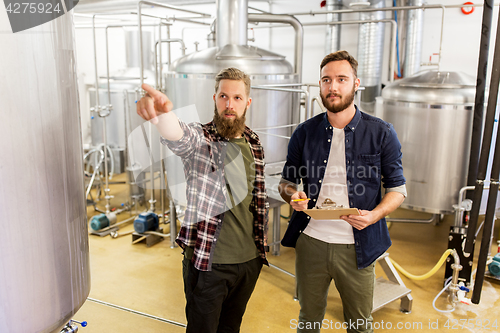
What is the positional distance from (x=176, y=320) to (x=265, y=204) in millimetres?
1366

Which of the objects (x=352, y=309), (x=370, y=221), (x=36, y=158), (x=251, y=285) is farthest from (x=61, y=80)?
(x=352, y=309)

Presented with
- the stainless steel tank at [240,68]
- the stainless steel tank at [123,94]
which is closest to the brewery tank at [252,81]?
the stainless steel tank at [240,68]

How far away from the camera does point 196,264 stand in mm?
1510

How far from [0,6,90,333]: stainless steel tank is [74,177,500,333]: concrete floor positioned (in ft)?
5.04

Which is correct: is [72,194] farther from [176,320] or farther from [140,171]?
[140,171]

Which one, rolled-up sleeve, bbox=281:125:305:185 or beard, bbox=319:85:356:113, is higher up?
beard, bbox=319:85:356:113

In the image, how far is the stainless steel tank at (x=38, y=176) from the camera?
3.14 feet

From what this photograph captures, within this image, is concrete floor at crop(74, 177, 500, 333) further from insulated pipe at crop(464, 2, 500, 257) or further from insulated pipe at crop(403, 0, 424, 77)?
insulated pipe at crop(403, 0, 424, 77)

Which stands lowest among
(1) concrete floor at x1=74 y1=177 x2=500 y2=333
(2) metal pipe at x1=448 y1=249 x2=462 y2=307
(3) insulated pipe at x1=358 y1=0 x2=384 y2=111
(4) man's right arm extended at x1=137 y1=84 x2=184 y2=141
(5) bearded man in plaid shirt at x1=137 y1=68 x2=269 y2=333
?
(1) concrete floor at x1=74 y1=177 x2=500 y2=333

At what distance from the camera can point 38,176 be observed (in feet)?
3.35

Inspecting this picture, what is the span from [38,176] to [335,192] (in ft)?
3.73

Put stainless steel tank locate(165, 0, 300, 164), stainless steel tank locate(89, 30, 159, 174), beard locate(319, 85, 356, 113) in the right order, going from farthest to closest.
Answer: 1. stainless steel tank locate(89, 30, 159, 174)
2. stainless steel tank locate(165, 0, 300, 164)
3. beard locate(319, 85, 356, 113)

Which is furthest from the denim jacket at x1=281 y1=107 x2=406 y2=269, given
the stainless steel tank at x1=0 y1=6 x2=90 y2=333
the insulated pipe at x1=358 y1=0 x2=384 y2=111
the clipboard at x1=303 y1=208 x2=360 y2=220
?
the insulated pipe at x1=358 y1=0 x2=384 y2=111

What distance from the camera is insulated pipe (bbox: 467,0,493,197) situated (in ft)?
8.79
